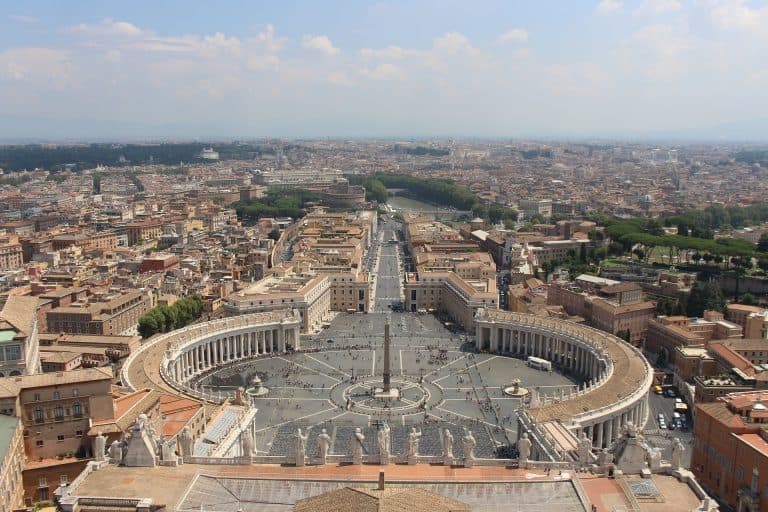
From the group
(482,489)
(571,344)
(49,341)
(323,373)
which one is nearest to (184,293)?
(49,341)

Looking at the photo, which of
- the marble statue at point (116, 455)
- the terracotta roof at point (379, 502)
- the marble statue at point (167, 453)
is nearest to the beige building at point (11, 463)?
the marble statue at point (116, 455)

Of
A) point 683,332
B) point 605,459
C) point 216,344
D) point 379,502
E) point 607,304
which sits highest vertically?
point 379,502

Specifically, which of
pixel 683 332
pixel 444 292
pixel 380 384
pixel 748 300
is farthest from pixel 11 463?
pixel 748 300

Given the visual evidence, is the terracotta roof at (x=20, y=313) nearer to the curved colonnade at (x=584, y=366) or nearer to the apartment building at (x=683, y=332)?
the curved colonnade at (x=584, y=366)

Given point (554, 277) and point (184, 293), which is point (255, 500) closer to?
point (184, 293)

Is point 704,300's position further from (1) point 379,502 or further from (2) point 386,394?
(1) point 379,502

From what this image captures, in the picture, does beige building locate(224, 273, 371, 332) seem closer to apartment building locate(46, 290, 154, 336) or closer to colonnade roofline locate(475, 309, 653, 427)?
apartment building locate(46, 290, 154, 336)
